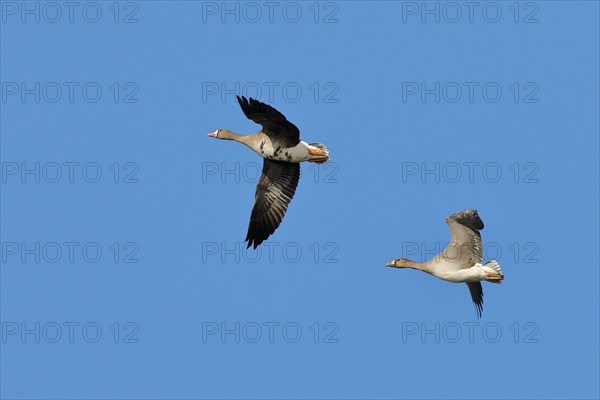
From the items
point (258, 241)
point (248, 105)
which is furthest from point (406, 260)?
point (248, 105)

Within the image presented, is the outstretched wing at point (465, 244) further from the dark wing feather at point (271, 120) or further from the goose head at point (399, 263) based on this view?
the dark wing feather at point (271, 120)

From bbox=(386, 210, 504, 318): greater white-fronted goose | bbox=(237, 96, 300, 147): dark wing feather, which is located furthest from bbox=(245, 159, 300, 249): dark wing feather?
bbox=(386, 210, 504, 318): greater white-fronted goose

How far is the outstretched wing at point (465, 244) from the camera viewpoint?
3045 centimetres

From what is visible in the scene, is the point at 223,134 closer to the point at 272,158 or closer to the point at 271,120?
the point at 272,158

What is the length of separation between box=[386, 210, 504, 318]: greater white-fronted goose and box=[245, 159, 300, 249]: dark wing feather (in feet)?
11.4

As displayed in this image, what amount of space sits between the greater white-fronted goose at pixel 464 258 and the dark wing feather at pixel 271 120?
3.87 m

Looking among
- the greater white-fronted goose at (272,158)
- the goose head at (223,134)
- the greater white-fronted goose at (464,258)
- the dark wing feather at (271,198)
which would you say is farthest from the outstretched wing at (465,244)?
the goose head at (223,134)

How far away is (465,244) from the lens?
3066 cm

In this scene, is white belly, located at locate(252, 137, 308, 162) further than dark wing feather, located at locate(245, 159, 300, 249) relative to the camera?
No

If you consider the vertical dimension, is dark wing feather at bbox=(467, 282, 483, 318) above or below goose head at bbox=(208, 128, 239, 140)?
below

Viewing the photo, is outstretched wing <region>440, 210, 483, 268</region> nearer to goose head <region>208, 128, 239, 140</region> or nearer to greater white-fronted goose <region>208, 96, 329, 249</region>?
greater white-fronted goose <region>208, 96, 329, 249</region>

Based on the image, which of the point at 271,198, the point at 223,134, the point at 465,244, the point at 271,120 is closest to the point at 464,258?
the point at 465,244

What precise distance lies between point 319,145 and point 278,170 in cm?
131

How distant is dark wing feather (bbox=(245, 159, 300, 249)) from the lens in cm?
3169
